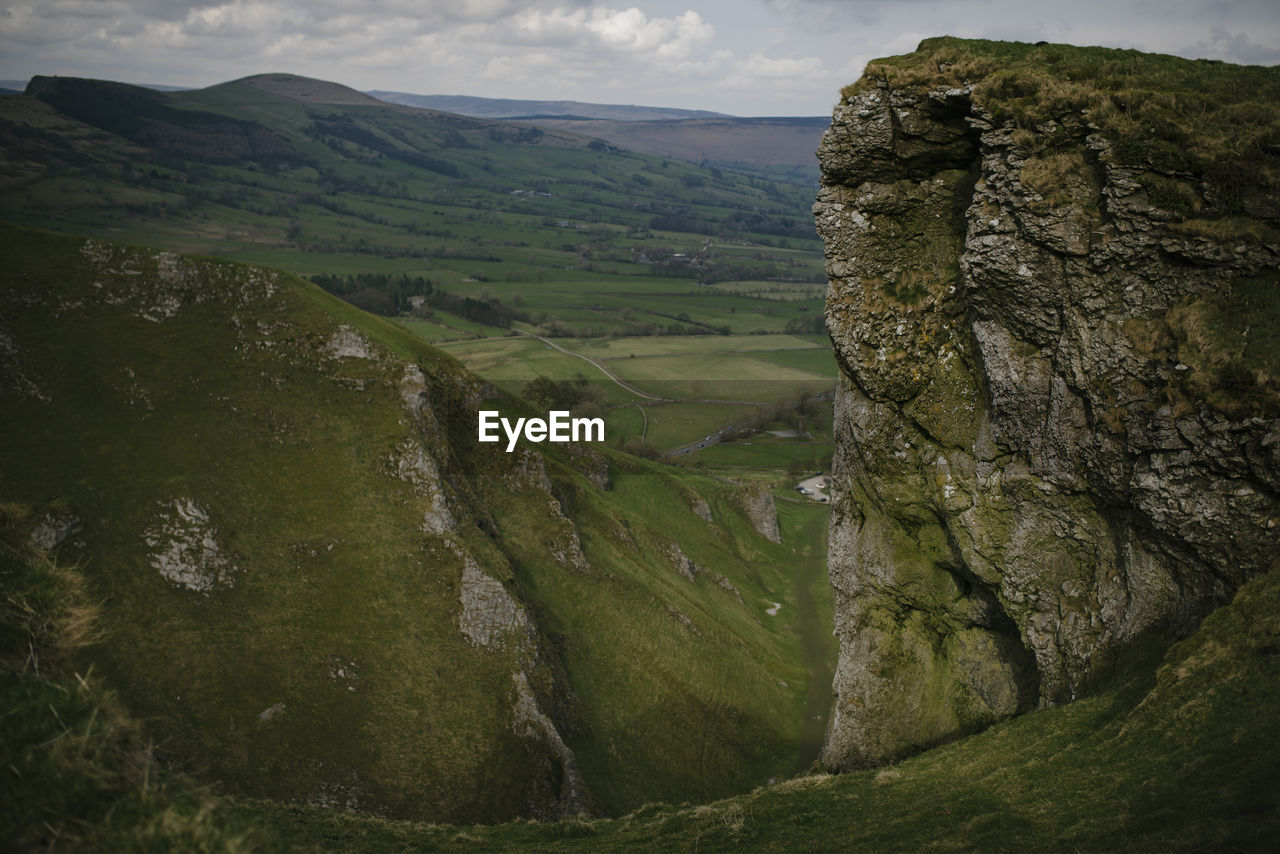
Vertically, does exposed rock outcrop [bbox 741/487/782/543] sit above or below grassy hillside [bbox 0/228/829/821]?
below

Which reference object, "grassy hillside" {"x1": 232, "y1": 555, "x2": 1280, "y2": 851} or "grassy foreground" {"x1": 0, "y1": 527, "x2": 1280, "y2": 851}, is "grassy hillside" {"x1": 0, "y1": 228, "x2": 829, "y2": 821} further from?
"grassy hillside" {"x1": 232, "y1": 555, "x2": 1280, "y2": 851}

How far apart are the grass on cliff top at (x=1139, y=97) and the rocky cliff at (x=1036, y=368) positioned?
8 cm

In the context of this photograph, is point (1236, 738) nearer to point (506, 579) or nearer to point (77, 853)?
point (77, 853)

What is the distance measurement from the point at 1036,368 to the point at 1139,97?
904 centimetres

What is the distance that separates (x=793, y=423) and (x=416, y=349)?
10668 cm

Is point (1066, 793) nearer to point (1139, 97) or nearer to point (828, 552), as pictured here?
point (828, 552)

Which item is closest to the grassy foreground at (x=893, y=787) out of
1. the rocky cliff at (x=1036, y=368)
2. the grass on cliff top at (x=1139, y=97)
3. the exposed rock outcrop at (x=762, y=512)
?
the rocky cliff at (x=1036, y=368)

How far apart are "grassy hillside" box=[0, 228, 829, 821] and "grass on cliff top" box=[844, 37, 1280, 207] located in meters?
39.8

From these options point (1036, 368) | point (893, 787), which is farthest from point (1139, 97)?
point (893, 787)

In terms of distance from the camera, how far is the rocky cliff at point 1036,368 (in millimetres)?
21531

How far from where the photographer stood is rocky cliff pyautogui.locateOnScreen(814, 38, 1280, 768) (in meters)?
21.5

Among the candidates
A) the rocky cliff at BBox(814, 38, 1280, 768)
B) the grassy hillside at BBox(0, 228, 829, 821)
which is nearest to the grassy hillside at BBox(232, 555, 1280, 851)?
the rocky cliff at BBox(814, 38, 1280, 768)

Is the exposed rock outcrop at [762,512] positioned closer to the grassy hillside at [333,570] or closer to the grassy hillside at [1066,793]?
the grassy hillside at [333,570]

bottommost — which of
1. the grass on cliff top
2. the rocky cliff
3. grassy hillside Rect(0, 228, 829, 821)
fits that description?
grassy hillside Rect(0, 228, 829, 821)
